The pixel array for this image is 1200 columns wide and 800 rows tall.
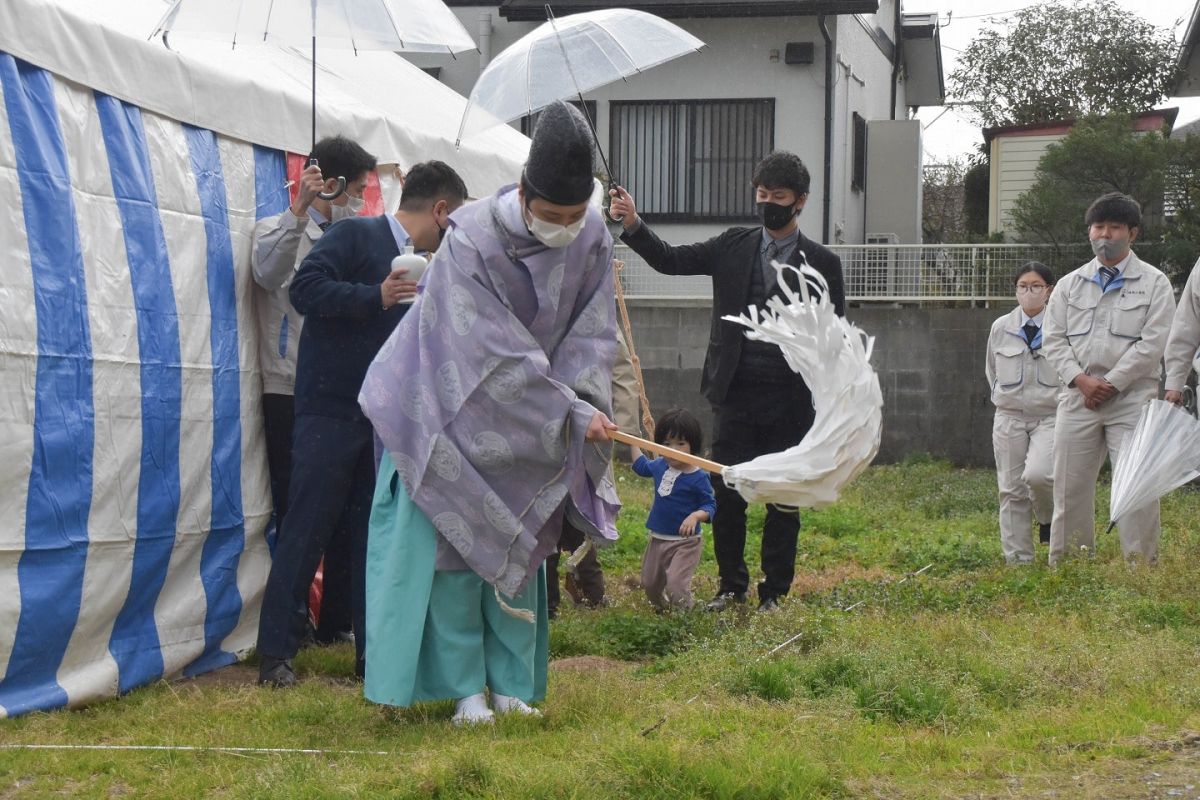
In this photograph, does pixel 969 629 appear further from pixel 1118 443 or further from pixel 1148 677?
pixel 1118 443

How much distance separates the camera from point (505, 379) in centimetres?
472

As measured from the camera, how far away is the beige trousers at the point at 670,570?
713 centimetres

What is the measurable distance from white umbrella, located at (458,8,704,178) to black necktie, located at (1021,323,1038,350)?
3.15 m

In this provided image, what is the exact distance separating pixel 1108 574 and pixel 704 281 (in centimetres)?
1044

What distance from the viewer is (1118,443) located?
813 centimetres

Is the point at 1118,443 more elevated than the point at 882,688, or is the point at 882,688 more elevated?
the point at 1118,443

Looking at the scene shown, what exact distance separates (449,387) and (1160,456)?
14.9 feet

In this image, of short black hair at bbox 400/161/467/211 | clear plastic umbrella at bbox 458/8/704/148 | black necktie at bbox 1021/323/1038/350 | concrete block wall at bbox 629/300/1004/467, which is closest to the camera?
short black hair at bbox 400/161/467/211

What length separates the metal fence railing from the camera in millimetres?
16812

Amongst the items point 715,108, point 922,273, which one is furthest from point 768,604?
point 715,108

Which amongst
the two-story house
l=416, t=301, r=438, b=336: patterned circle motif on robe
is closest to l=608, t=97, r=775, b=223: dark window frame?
the two-story house

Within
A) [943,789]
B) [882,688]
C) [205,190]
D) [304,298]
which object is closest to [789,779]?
[943,789]

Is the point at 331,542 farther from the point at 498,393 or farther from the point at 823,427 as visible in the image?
the point at 823,427

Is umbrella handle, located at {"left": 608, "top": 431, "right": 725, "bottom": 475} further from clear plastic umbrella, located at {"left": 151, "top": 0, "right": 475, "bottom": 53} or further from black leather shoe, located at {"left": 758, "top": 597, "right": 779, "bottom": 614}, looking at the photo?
clear plastic umbrella, located at {"left": 151, "top": 0, "right": 475, "bottom": 53}
